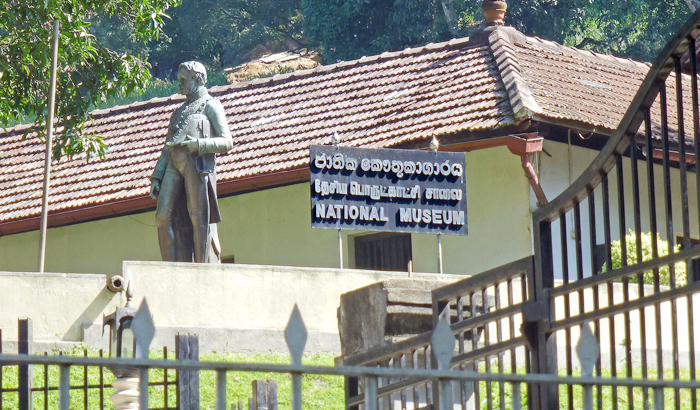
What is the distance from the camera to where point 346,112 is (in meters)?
17.9

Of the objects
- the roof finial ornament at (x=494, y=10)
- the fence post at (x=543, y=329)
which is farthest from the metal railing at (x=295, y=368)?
the roof finial ornament at (x=494, y=10)

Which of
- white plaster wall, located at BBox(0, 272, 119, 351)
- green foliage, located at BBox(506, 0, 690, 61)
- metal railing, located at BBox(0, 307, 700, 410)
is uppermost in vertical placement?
green foliage, located at BBox(506, 0, 690, 61)

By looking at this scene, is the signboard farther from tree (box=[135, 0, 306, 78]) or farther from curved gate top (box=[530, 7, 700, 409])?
tree (box=[135, 0, 306, 78])

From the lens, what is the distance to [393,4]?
3456 cm

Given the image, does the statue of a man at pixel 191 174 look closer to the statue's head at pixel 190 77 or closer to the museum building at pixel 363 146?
the statue's head at pixel 190 77

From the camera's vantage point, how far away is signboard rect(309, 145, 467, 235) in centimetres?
1259

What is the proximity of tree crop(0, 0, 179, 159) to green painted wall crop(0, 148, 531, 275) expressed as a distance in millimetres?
4216

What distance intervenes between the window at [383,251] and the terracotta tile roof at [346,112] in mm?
1460

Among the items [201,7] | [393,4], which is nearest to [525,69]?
[393,4]

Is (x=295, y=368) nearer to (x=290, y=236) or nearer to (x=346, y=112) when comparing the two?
(x=290, y=236)

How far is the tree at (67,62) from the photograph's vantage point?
1223 centimetres

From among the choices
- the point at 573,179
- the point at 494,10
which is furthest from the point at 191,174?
the point at 494,10

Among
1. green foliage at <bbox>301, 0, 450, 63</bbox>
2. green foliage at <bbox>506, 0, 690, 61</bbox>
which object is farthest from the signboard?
green foliage at <bbox>506, 0, 690, 61</bbox>

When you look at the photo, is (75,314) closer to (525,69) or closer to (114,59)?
(114,59)
